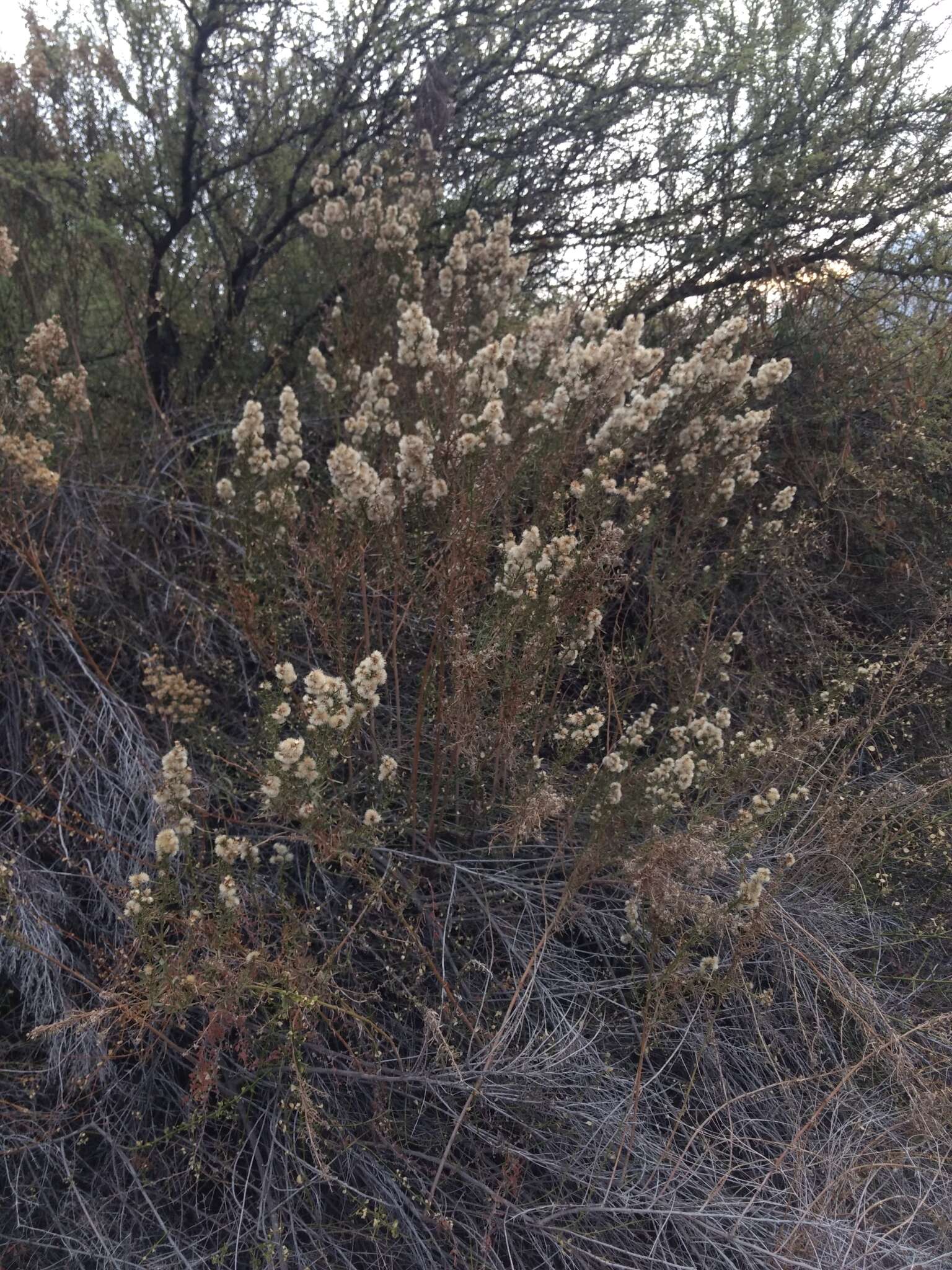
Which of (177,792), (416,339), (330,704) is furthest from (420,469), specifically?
(177,792)

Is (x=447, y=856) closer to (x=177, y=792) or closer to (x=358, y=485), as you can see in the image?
(x=177, y=792)

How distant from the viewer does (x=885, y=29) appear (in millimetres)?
3592

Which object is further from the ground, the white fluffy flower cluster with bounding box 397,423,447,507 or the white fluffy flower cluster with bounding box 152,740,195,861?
the white fluffy flower cluster with bounding box 397,423,447,507

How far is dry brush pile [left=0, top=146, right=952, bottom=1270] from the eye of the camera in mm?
1704

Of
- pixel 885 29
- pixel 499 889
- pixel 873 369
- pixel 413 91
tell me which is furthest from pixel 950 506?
pixel 413 91

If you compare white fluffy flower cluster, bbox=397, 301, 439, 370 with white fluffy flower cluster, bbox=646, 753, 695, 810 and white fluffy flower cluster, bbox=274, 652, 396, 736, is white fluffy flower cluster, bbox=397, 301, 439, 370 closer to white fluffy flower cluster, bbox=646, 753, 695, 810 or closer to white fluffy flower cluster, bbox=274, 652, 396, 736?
white fluffy flower cluster, bbox=274, 652, 396, 736

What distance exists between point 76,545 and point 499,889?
1.72 m

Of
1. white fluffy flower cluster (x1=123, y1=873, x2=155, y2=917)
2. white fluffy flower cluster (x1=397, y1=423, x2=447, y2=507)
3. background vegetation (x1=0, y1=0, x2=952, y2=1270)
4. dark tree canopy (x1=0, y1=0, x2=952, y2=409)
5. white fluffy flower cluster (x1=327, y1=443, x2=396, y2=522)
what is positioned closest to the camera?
white fluffy flower cluster (x1=123, y1=873, x2=155, y2=917)

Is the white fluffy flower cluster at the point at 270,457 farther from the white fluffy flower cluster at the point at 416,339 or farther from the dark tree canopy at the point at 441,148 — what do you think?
the dark tree canopy at the point at 441,148

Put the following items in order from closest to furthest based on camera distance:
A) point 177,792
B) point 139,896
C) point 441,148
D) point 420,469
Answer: point 139,896
point 177,792
point 420,469
point 441,148

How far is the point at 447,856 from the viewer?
2.26 m

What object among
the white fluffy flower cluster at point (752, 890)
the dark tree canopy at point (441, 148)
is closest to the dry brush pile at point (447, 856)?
the white fluffy flower cluster at point (752, 890)

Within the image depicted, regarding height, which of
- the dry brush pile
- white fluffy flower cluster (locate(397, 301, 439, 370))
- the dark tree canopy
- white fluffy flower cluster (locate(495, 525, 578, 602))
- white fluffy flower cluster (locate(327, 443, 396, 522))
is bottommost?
the dry brush pile

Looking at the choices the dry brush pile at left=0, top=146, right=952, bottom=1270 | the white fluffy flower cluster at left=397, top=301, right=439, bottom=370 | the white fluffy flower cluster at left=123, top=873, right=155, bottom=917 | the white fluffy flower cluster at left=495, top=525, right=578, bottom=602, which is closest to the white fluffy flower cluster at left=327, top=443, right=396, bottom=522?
the dry brush pile at left=0, top=146, right=952, bottom=1270
